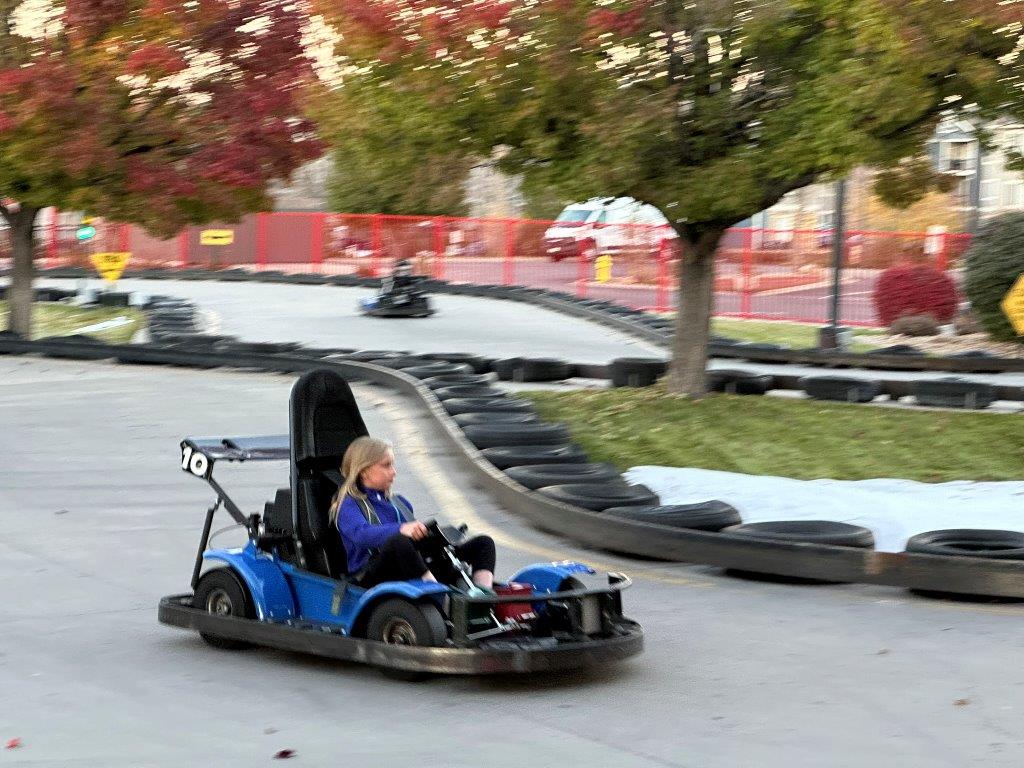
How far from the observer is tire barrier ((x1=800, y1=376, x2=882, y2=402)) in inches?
572

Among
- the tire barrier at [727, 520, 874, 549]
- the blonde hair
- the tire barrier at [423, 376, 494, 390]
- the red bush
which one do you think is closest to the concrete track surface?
the tire barrier at [727, 520, 874, 549]

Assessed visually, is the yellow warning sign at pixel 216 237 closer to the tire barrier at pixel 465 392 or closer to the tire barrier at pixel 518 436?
the tire barrier at pixel 465 392

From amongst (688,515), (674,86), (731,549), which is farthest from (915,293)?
(731,549)

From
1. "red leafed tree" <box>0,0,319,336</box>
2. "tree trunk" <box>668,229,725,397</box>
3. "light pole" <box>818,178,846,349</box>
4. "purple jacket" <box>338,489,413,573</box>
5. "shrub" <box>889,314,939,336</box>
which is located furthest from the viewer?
"shrub" <box>889,314,939,336</box>

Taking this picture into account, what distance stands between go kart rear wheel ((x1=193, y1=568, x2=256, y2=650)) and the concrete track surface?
7cm

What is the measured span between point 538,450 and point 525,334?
1155 cm

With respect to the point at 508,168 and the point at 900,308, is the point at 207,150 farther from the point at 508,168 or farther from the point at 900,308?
the point at 900,308

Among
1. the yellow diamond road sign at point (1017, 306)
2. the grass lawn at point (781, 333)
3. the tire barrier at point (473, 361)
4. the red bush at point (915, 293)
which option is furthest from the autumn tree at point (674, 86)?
the red bush at point (915, 293)

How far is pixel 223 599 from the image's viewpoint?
6.55 meters

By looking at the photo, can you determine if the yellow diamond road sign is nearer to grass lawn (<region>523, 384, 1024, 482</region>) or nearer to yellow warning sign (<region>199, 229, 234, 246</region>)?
grass lawn (<region>523, 384, 1024, 482</region>)

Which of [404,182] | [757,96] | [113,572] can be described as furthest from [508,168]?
[113,572]

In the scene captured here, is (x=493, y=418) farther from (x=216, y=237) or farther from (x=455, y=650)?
(x=216, y=237)

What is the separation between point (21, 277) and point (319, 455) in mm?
13713

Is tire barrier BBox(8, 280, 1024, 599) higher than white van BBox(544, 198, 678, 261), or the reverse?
white van BBox(544, 198, 678, 261)
